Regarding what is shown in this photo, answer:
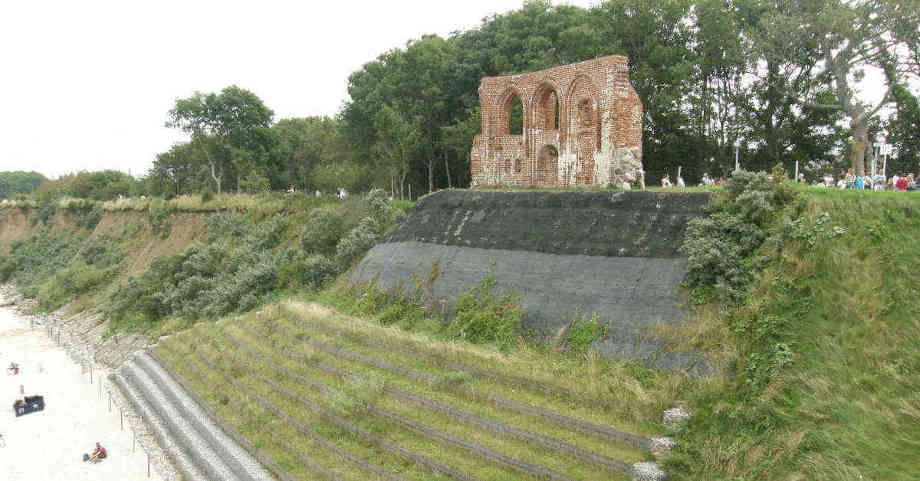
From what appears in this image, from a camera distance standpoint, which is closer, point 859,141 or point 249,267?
point 859,141

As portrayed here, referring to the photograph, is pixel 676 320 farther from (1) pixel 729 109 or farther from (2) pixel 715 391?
(1) pixel 729 109

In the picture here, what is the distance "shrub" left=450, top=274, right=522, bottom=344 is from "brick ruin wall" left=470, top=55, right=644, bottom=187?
730cm

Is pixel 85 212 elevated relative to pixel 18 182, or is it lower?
lower

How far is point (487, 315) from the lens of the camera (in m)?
14.5

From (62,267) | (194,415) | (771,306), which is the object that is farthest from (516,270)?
(62,267)

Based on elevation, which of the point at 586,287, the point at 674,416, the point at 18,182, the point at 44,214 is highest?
the point at 18,182

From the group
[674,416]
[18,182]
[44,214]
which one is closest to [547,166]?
[674,416]

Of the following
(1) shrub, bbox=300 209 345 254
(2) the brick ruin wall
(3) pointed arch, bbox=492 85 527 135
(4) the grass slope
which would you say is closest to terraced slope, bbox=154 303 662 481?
(4) the grass slope

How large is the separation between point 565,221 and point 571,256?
5.29ft

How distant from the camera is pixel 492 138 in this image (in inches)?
956

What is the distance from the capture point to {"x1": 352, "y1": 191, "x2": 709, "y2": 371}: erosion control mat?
465 inches

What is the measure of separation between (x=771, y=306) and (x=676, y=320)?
179 centimetres

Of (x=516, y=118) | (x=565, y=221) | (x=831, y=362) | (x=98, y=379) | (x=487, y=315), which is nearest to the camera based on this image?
(x=831, y=362)

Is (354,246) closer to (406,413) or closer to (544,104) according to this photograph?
(544,104)
